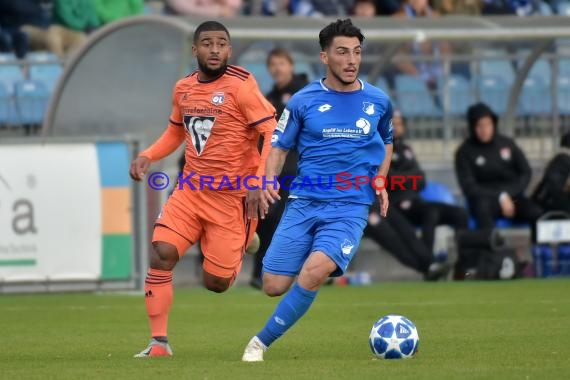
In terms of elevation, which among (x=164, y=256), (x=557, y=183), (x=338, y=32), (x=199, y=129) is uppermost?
(x=338, y=32)

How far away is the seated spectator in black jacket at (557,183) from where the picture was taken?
18.4 m

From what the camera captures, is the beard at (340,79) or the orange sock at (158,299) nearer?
the beard at (340,79)

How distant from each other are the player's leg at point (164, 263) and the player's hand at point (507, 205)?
8.39 metres

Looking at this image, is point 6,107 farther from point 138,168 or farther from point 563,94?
point 138,168

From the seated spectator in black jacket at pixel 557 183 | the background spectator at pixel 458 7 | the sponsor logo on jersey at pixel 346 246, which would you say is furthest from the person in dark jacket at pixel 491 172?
the sponsor logo on jersey at pixel 346 246

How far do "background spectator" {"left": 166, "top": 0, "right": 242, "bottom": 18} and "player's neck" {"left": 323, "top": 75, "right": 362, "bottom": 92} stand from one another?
1214 cm

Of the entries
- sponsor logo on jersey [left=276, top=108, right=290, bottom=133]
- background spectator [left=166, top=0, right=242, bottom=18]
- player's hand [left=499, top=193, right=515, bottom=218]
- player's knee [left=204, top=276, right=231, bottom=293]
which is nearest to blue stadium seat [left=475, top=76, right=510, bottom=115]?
player's hand [left=499, top=193, right=515, bottom=218]

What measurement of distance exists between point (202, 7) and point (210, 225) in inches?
457

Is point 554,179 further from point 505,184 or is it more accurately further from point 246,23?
point 246,23

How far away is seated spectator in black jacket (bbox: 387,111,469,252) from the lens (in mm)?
17859

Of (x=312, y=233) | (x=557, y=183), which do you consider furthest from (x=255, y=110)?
(x=557, y=183)

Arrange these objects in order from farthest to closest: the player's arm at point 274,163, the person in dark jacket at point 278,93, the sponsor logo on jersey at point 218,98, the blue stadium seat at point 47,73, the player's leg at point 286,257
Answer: the blue stadium seat at point 47,73
the person in dark jacket at point 278,93
the sponsor logo on jersey at point 218,98
the player's arm at point 274,163
the player's leg at point 286,257

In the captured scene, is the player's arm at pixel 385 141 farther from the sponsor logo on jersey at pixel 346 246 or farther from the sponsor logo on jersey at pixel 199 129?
the sponsor logo on jersey at pixel 199 129

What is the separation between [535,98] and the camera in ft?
64.2
